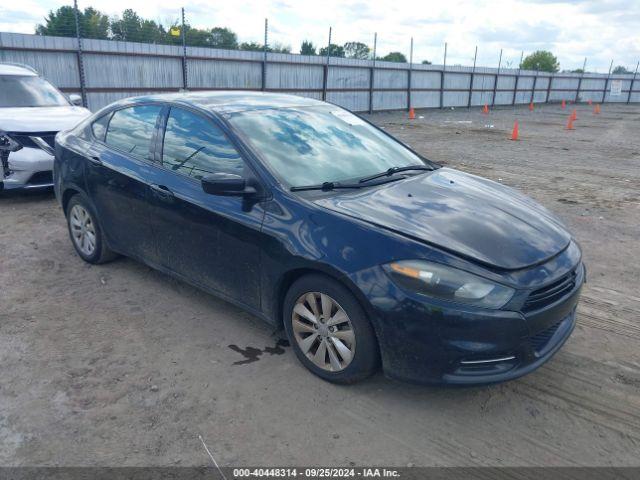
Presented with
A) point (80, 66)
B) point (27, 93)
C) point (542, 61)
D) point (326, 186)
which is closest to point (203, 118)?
point (326, 186)

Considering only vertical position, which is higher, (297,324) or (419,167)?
(419,167)

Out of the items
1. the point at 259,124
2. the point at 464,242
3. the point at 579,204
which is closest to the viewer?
the point at 464,242

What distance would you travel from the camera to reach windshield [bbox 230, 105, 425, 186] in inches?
137

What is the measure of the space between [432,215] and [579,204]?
5.70 metres

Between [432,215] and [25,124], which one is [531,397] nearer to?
[432,215]

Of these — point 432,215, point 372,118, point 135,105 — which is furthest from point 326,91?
point 432,215

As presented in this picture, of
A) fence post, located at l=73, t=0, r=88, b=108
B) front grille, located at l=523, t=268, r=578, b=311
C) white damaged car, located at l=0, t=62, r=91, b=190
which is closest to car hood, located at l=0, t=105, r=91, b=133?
white damaged car, located at l=0, t=62, r=91, b=190

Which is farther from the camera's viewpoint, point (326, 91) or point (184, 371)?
point (326, 91)

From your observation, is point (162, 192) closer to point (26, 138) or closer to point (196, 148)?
point (196, 148)

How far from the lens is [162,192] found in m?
3.86

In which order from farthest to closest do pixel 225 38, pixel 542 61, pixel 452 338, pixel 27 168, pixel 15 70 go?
1. pixel 542 61
2. pixel 225 38
3. pixel 15 70
4. pixel 27 168
5. pixel 452 338

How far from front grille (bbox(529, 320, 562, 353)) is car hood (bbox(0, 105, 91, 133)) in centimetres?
667

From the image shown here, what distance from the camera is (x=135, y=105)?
4426 millimetres

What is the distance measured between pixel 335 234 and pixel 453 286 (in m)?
0.72
